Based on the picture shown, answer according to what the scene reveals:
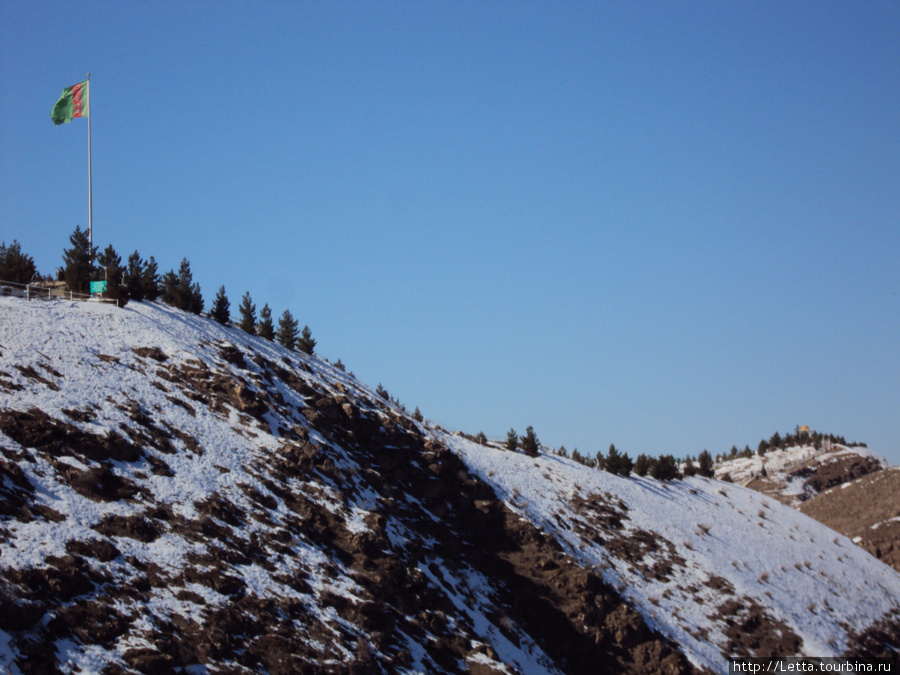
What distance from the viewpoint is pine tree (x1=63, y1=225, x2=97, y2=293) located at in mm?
53906

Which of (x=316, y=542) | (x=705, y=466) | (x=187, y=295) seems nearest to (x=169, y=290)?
(x=187, y=295)

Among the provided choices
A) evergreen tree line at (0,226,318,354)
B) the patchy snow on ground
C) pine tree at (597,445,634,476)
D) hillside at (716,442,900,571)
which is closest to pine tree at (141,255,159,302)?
evergreen tree line at (0,226,318,354)

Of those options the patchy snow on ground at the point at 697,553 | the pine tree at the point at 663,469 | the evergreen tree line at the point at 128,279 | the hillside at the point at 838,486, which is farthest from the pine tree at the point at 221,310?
the hillside at the point at 838,486

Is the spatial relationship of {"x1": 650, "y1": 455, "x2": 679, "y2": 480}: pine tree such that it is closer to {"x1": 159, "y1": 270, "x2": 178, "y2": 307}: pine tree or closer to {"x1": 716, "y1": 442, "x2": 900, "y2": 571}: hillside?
{"x1": 716, "y1": 442, "x2": 900, "y2": 571}: hillside

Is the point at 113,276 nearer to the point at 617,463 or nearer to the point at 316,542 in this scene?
the point at 316,542

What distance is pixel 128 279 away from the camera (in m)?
54.7

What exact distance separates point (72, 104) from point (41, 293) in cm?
1383

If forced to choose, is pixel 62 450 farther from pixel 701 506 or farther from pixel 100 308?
pixel 701 506

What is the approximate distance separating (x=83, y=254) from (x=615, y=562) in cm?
4412

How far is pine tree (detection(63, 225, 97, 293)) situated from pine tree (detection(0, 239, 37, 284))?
2366 mm

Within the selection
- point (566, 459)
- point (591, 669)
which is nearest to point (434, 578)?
point (591, 669)

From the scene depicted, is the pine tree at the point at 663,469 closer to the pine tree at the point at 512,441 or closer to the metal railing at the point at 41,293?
the pine tree at the point at 512,441

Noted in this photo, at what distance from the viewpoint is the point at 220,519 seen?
3516cm

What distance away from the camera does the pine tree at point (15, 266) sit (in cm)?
5041
